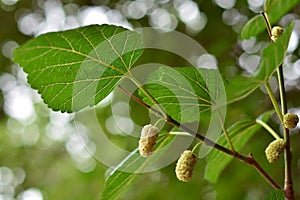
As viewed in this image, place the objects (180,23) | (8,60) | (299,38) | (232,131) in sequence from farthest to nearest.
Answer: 1. (8,60)
2. (180,23)
3. (299,38)
4. (232,131)

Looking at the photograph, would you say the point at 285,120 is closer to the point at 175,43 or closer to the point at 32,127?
the point at 175,43

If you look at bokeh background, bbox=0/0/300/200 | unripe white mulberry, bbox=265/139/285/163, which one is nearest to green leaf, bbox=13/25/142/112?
unripe white mulberry, bbox=265/139/285/163

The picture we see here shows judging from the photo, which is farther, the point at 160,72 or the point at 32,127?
the point at 32,127

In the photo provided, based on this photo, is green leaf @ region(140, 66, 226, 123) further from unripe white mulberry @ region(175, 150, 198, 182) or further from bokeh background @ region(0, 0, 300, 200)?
bokeh background @ region(0, 0, 300, 200)

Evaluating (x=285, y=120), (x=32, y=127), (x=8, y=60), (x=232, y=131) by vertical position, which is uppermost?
(x=285, y=120)

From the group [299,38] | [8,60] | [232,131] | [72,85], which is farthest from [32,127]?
[72,85]

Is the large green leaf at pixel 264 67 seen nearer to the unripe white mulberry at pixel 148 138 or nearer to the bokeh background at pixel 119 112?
the unripe white mulberry at pixel 148 138
